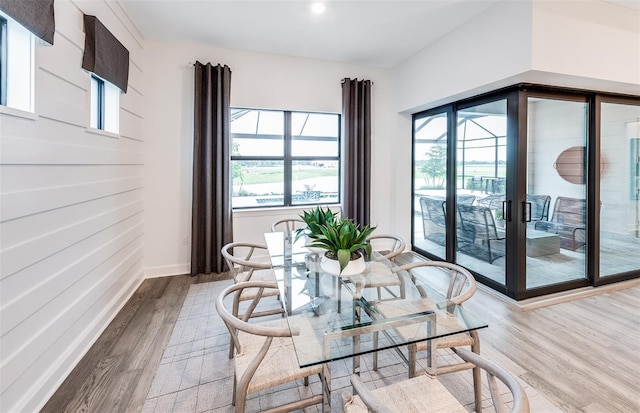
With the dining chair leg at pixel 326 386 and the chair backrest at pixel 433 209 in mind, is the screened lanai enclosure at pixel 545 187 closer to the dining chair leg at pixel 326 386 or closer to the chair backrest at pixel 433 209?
the chair backrest at pixel 433 209

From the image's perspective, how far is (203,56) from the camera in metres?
3.79

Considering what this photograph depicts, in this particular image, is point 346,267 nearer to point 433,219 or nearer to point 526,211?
point 526,211

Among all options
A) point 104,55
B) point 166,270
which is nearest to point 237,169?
point 166,270

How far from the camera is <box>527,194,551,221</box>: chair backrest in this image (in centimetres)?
310

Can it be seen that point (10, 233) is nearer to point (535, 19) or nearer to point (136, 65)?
point (136, 65)

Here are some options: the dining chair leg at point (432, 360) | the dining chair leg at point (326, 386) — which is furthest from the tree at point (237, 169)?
the dining chair leg at point (432, 360)

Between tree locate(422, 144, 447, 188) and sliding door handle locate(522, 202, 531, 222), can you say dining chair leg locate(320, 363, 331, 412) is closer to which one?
sliding door handle locate(522, 202, 531, 222)

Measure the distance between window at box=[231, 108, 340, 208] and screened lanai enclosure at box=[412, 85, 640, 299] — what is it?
1.74m

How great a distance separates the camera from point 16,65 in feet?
5.33

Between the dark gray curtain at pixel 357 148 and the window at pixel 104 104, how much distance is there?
274 centimetres

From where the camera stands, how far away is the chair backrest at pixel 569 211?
3.26 meters

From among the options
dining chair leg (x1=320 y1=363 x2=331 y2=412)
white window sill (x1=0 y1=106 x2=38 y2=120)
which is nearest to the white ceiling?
white window sill (x1=0 y1=106 x2=38 y2=120)

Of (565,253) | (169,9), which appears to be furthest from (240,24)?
(565,253)

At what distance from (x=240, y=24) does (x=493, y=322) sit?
12.9ft
